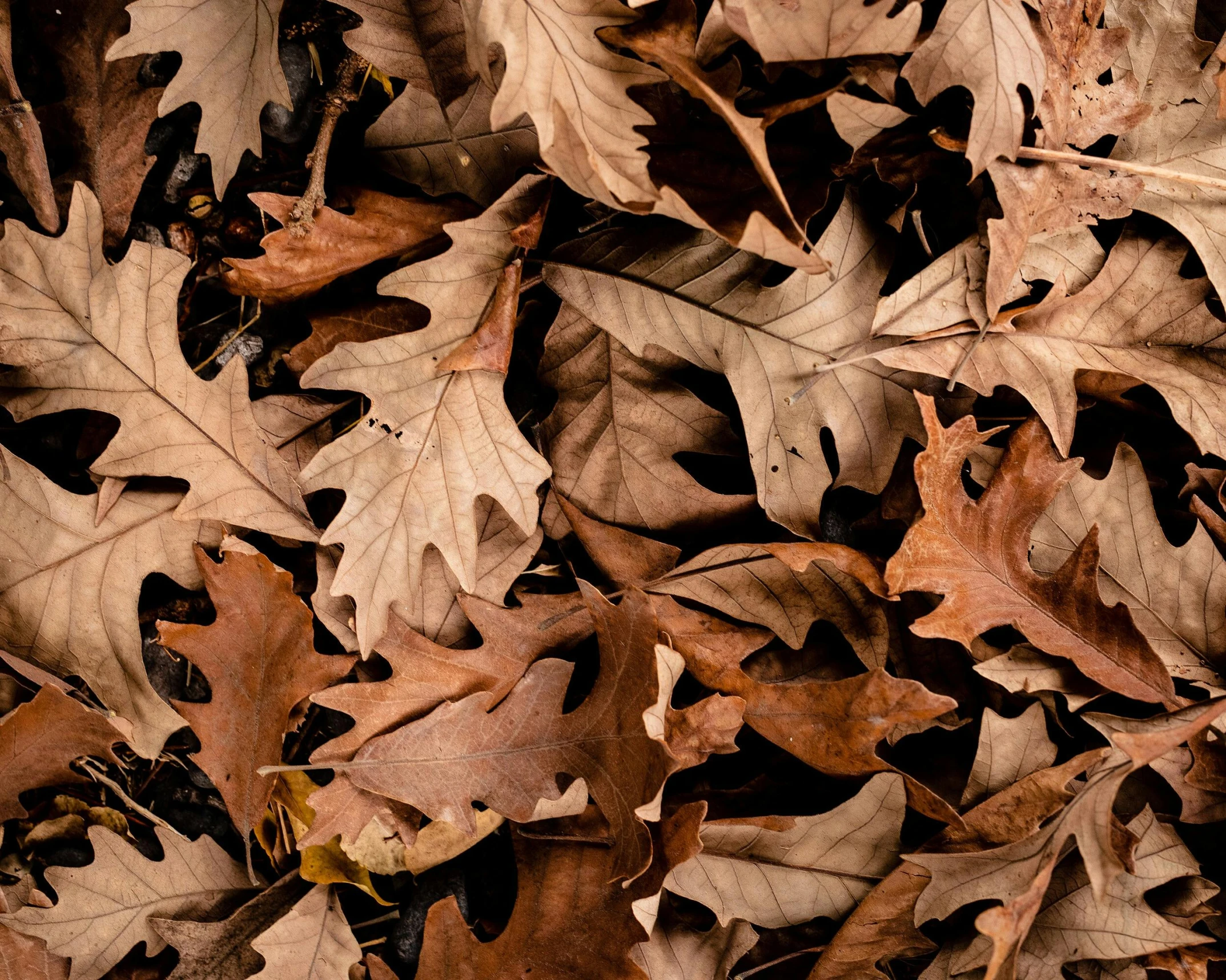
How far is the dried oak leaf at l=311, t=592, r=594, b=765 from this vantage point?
54.3 inches

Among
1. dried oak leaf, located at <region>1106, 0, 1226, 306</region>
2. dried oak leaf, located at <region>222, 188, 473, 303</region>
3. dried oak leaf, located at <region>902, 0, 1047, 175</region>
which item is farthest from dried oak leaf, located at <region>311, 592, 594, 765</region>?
dried oak leaf, located at <region>1106, 0, 1226, 306</region>

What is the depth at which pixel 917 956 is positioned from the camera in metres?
1.48

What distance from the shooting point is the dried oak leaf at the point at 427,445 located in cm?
135

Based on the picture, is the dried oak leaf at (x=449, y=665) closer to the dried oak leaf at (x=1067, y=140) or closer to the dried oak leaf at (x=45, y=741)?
the dried oak leaf at (x=45, y=741)

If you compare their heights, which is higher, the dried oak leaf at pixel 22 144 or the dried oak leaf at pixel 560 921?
the dried oak leaf at pixel 22 144

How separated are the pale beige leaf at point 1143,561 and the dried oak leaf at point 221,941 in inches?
56.7

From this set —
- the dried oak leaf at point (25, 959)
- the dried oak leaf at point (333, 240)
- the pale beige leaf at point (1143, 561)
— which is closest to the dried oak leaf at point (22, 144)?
the dried oak leaf at point (333, 240)

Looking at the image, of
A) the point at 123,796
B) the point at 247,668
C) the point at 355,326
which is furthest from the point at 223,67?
the point at 123,796

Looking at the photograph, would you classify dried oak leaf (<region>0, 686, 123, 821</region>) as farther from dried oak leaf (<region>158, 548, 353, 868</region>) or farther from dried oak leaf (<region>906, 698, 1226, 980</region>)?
dried oak leaf (<region>906, 698, 1226, 980</region>)

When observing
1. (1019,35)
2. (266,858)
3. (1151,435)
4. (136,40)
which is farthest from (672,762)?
(136,40)

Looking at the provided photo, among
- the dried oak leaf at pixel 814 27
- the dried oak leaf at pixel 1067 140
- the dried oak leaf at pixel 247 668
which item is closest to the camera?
the dried oak leaf at pixel 814 27

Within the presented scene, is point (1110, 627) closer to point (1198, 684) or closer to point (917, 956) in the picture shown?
point (1198, 684)

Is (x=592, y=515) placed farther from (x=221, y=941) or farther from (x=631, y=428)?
(x=221, y=941)

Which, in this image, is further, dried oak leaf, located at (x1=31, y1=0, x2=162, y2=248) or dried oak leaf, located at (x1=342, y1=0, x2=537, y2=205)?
dried oak leaf, located at (x1=31, y1=0, x2=162, y2=248)
